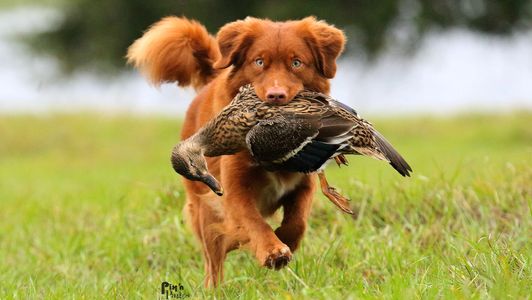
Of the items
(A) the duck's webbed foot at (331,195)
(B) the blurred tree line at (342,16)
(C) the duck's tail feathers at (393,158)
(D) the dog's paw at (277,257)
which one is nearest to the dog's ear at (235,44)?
(A) the duck's webbed foot at (331,195)

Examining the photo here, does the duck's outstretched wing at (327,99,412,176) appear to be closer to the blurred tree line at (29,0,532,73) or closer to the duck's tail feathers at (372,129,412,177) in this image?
the duck's tail feathers at (372,129,412,177)

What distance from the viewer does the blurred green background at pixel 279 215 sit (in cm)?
497

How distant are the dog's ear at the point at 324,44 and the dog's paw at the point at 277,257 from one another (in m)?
1.07

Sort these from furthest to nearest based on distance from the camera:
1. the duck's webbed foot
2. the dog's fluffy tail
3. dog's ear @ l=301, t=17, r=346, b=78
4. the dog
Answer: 1. the dog's fluffy tail
2. dog's ear @ l=301, t=17, r=346, b=78
3. the dog
4. the duck's webbed foot

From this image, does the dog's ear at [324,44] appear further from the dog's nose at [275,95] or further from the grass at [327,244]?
the grass at [327,244]

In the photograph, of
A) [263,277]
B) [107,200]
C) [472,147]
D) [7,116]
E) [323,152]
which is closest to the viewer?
[323,152]

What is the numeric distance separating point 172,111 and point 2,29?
26.9ft

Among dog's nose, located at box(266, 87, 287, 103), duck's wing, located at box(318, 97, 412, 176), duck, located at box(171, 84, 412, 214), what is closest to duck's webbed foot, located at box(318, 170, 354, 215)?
duck, located at box(171, 84, 412, 214)

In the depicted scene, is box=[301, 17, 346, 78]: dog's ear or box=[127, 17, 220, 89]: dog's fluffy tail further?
box=[127, 17, 220, 89]: dog's fluffy tail

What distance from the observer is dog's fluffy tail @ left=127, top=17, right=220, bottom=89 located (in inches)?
243

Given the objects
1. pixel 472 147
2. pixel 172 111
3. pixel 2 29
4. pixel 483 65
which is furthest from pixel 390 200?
pixel 2 29

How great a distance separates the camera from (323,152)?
445 centimetres

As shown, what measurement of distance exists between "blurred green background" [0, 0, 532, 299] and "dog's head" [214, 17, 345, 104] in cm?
105

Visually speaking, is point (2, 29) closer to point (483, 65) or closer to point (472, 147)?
point (483, 65)
